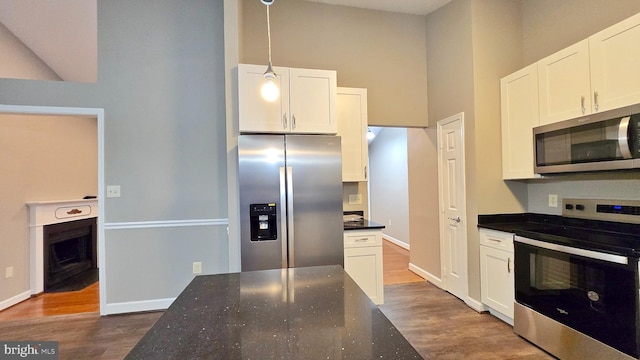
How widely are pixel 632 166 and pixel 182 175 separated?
12.1ft

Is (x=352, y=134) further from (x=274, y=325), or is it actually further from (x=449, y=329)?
(x=274, y=325)

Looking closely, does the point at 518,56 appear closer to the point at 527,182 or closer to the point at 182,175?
the point at 527,182

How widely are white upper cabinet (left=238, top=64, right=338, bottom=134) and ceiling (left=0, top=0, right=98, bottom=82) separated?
2080 mm

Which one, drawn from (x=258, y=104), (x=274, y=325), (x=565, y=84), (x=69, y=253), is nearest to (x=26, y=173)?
(x=69, y=253)

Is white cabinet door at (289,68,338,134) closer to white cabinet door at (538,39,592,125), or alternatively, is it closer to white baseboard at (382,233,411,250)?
white cabinet door at (538,39,592,125)

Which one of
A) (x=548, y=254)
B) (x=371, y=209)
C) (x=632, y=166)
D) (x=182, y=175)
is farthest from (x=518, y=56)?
(x=371, y=209)

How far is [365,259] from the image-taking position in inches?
110

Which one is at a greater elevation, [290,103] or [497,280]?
[290,103]

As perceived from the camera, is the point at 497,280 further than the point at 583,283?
Yes

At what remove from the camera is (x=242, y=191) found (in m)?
2.40

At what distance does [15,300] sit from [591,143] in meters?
5.69

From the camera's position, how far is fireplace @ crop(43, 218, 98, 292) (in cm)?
358

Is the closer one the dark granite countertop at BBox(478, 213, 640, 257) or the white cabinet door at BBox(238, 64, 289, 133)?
the dark granite countertop at BBox(478, 213, 640, 257)

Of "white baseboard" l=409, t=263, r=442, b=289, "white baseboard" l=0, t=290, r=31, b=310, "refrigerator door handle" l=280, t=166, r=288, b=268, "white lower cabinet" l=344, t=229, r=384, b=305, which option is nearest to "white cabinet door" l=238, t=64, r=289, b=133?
"refrigerator door handle" l=280, t=166, r=288, b=268
